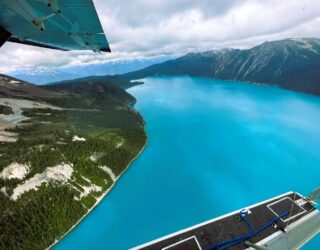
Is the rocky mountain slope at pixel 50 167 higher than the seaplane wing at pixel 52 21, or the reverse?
the seaplane wing at pixel 52 21

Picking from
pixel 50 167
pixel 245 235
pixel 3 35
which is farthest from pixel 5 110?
pixel 245 235

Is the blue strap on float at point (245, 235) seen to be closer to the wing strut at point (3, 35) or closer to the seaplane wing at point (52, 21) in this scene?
the seaplane wing at point (52, 21)

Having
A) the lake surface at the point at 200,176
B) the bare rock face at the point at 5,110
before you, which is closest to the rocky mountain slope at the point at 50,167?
the bare rock face at the point at 5,110

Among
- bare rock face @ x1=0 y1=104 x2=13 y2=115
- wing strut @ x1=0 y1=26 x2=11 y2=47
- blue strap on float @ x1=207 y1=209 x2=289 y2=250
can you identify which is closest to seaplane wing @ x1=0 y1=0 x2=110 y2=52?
wing strut @ x1=0 y1=26 x2=11 y2=47

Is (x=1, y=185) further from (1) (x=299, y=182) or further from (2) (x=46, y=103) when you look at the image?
(2) (x=46, y=103)

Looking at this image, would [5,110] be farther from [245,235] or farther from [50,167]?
[245,235]

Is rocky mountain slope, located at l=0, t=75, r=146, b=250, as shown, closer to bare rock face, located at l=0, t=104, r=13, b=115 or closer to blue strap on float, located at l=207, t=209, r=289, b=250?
bare rock face, located at l=0, t=104, r=13, b=115


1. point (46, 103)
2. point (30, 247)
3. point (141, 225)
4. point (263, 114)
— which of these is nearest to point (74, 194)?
point (30, 247)
